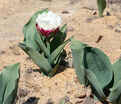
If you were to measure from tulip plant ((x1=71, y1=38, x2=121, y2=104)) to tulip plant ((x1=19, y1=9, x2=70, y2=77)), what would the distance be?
0.28m

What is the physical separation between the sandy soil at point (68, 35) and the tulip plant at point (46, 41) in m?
0.17

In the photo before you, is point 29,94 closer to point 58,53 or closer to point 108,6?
point 58,53

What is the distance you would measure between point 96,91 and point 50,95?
0.44 m

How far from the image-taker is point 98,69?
2418 mm

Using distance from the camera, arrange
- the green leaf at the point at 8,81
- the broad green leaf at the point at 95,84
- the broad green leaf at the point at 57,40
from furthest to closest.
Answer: the broad green leaf at the point at 57,40, the broad green leaf at the point at 95,84, the green leaf at the point at 8,81

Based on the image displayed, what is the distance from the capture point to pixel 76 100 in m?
2.66

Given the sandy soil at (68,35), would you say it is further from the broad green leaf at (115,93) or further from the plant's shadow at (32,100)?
the broad green leaf at (115,93)

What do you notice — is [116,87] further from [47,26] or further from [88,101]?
[47,26]

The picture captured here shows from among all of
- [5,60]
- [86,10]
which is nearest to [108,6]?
[86,10]

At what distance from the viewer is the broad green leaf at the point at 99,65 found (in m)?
2.38

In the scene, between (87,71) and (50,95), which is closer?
(87,71)

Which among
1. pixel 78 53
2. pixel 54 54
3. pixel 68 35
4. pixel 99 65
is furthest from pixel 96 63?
pixel 68 35

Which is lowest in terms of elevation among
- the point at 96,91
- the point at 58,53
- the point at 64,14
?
the point at 64,14

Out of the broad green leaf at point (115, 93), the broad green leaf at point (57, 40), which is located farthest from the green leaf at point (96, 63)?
the broad green leaf at point (57, 40)
